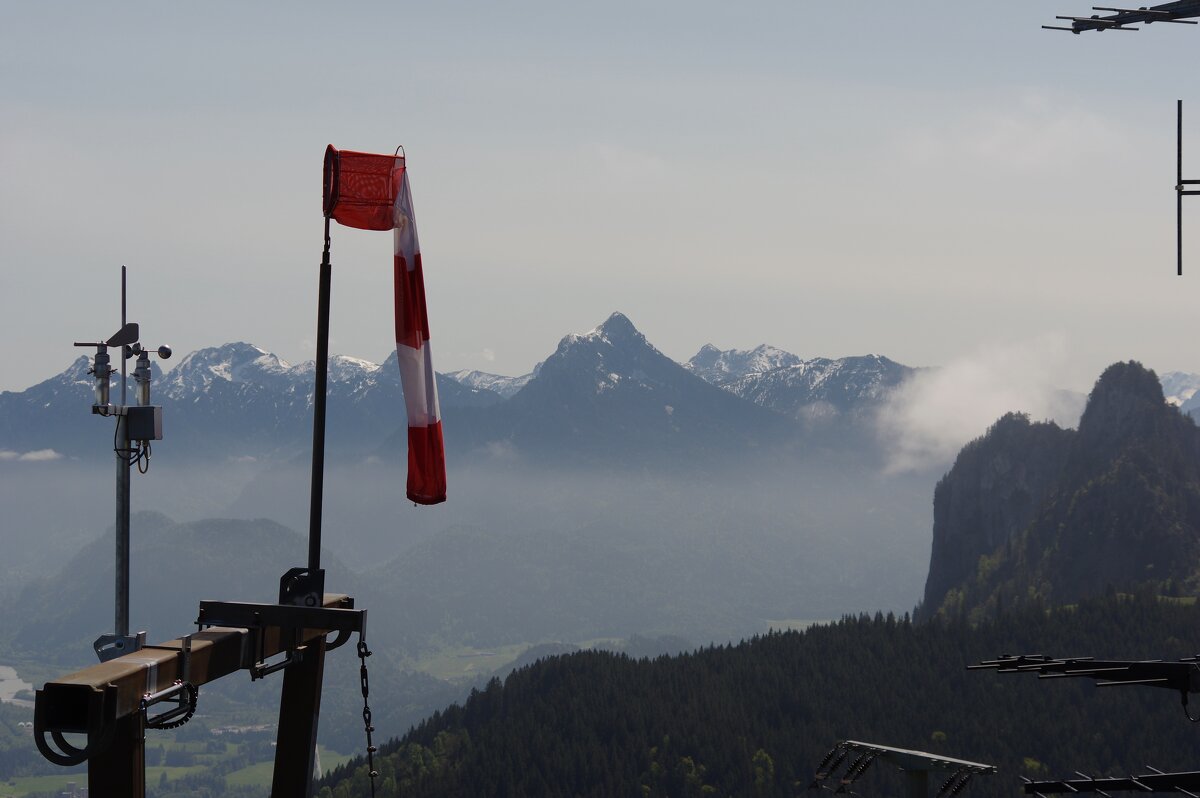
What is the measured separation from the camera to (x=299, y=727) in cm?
2625

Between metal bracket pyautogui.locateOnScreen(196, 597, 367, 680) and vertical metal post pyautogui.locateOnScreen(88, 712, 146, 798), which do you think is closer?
vertical metal post pyautogui.locateOnScreen(88, 712, 146, 798)

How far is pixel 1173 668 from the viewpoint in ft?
94.6

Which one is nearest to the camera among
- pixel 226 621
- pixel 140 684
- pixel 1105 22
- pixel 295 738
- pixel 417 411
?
pixel 140 684

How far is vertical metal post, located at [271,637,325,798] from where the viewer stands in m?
26.0

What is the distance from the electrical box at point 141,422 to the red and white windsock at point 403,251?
5191 millimetres

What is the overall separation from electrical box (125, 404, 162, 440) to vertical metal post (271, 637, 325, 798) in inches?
207

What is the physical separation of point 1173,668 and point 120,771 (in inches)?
794

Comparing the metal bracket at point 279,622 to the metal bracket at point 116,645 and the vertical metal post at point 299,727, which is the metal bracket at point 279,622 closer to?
the vertical metal post at point 299,727

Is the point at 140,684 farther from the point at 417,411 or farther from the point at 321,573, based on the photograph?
the point at 417,411

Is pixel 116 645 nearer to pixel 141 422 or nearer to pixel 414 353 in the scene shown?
pixel 141 422

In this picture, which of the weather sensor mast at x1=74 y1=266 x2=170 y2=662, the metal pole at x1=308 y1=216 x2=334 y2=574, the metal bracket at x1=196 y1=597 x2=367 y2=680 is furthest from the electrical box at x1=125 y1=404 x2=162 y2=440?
the metal bracket at x1=196 y1=597 x2=367 y2=680

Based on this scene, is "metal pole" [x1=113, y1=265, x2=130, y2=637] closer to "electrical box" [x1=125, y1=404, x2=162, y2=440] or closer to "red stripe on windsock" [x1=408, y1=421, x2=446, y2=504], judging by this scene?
"electrical box" [x1=125, y1=404, x2=162, y2=440]

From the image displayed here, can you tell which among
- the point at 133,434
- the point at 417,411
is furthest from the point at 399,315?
the point at 133,434

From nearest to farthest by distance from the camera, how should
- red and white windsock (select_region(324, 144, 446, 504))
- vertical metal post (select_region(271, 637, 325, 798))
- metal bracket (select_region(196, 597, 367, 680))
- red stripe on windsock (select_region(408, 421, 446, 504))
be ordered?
metal bracket (select_region(196, 597, 367, 680)), vertical metal post (select_region(271, 637, 325, 798)), red and white windsock (select_region(324, 144, 446, 504)), red stripe on windsock (select_region(408, 421, 446, 504))
